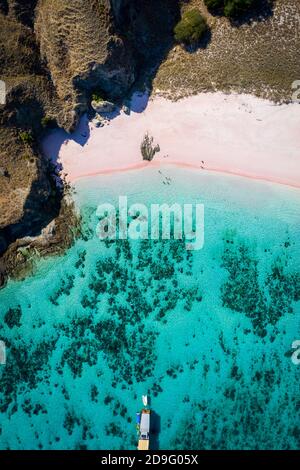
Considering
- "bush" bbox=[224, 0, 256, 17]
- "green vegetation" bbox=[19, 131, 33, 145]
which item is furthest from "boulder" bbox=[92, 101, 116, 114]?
"bush" bbox=[224, 0, 256, 17]

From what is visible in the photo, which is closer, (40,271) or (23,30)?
(23,30)

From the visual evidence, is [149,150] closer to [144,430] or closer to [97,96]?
[97,96]

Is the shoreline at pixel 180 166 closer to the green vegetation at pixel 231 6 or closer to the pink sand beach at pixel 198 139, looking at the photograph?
the pink sand beach at pixel 198 139

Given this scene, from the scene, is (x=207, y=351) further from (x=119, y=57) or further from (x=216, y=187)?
(x=119, y=57)

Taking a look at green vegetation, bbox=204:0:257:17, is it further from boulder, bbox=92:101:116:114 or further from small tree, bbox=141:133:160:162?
small tree, bbox=141:133:160:162

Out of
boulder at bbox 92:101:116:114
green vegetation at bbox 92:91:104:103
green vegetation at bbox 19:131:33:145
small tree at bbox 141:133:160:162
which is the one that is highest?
green vegetation at bbox 92:91:104:103

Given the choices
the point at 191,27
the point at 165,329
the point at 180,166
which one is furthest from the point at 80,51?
the point at 165,329
